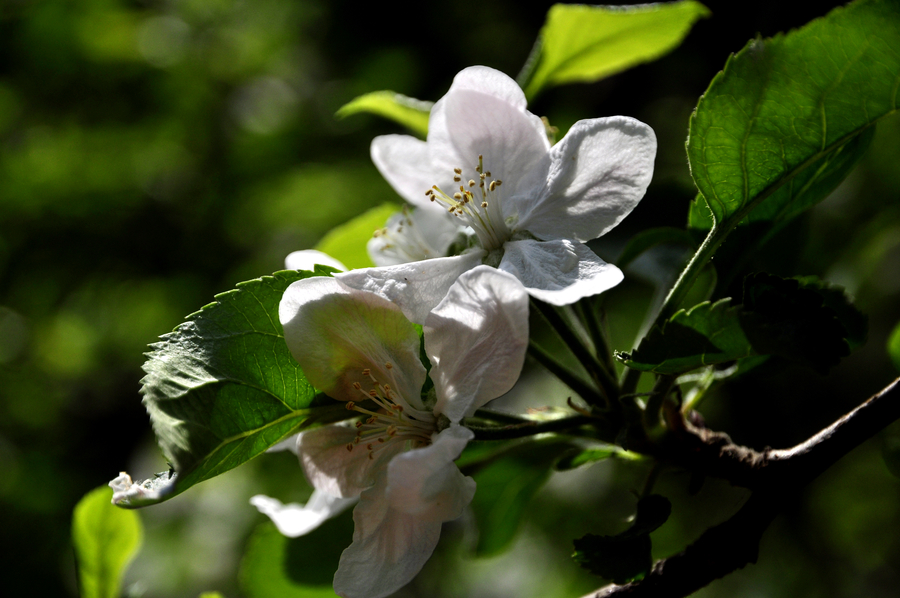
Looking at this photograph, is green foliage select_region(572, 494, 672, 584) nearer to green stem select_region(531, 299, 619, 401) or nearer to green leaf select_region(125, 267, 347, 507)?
green stem select_region(531, 299, 619, 401)

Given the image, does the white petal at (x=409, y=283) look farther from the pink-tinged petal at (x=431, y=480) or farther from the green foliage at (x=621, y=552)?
the green foliage at (x=621, y=552)

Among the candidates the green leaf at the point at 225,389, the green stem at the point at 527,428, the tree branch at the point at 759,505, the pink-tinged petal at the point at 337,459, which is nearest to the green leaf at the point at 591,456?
the green stem at the point at 527,428

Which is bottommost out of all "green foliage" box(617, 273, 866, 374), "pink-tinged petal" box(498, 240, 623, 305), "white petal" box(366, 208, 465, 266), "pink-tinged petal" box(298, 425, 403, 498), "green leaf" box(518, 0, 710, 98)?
"pink-tinged petal" box(298, 425, 403, 498)

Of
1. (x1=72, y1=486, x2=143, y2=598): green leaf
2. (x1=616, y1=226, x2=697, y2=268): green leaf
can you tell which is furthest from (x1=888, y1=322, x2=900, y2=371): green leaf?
(x1=72, y1=486, x2=143, y2=598): green leaf

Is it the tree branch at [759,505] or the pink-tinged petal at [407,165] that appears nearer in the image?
the tree branch at [759,505]

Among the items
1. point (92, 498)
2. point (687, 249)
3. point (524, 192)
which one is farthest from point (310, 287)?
point (687, 249)

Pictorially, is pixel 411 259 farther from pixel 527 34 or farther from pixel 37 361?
pixel 37 361
